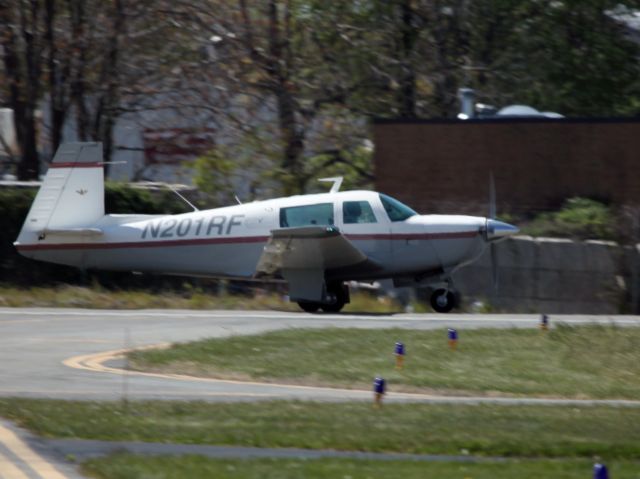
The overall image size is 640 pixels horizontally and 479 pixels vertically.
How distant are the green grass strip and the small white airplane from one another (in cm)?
950

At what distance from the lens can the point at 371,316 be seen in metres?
21.2

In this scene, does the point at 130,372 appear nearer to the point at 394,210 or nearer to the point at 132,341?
the point at 132,341

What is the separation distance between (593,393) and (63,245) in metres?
12.4

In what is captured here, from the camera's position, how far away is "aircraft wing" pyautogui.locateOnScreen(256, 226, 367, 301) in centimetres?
2116

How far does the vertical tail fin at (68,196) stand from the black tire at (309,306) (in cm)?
414

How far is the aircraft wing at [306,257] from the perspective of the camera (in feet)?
69.4

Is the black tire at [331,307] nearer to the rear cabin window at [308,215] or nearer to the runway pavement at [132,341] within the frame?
the runway pavement at [132,341]

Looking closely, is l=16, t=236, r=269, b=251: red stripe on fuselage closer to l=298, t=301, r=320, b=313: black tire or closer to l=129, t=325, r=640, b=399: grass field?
l=298, t=301, r=320, b=313: black tire

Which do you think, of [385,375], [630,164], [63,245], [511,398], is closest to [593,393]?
[511,398]

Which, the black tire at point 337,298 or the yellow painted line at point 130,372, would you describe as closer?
the yellow painted line at point 130,372

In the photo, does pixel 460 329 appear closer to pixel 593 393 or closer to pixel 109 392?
pixel 593 393

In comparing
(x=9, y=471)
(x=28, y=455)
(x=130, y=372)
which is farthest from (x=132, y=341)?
(x=9, y=471)

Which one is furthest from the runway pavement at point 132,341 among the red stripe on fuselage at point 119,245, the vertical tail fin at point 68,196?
the vertical tail fin at point 68,196

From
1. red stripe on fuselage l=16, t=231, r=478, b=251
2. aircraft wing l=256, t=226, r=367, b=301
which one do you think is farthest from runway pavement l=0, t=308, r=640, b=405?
red stripe on fuselage l=16, t=231, r=478, b=251
